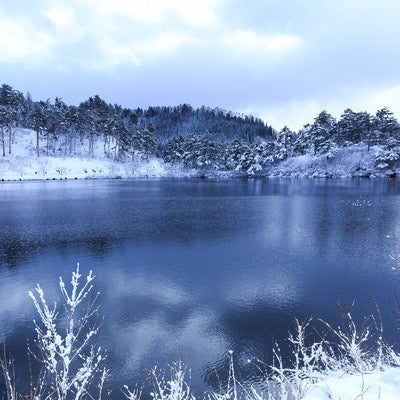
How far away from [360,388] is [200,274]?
1282cm

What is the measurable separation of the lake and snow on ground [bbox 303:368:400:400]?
14.1ft

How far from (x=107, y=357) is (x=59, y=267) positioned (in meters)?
9.85

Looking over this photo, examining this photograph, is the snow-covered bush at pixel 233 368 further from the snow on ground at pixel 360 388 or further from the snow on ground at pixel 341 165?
the snow on ground at pixel 341 165

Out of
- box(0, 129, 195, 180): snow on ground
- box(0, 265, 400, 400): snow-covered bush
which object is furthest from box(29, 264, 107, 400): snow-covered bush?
box(0, 129, 195, 180): snow on ground

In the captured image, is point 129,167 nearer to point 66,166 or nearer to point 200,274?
point 66,166

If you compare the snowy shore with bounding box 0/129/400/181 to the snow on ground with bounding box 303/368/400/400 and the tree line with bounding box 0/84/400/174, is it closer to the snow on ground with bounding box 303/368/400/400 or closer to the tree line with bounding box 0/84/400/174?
the tree line with bounding box 0/84/400/174

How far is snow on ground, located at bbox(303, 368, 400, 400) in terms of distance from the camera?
536 centimetres

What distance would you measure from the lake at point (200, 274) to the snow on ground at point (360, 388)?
169 inches

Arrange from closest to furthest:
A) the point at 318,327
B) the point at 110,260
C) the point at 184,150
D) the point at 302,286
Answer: the point at 318,327 < the point at 302,286 < the point at 110,260 < the point at 184,150

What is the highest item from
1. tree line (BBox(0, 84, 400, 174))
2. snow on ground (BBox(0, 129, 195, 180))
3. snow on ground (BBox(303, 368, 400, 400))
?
tree line (BBox(0, 84, 400, 174))

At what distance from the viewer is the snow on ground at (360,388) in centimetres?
536

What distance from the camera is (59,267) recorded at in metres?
19.1

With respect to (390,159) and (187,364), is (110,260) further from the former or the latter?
(390,159)

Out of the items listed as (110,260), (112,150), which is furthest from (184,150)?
(110,260)
